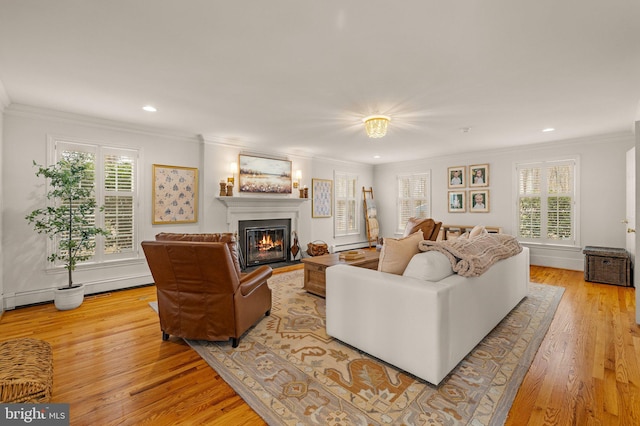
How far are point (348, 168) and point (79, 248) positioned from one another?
237 inches

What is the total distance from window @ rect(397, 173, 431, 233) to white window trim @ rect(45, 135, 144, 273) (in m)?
6.29

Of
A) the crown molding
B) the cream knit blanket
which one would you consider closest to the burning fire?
the crown molding

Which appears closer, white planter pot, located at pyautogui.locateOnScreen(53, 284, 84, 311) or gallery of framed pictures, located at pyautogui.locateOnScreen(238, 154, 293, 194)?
white planter pot, located at pyautogui.locateOnScreen(53, 284, 84, 311)

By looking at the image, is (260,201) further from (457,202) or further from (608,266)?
(608,266)

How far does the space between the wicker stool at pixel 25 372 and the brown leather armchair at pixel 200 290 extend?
0.91 m

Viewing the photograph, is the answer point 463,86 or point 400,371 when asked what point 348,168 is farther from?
point 400,371

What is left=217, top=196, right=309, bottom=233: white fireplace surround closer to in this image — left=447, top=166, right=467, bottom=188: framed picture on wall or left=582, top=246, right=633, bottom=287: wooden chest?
left=447, top=166, right=467, bottom=188: framed picture on wall

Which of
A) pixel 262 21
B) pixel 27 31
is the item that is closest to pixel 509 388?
pixel 262 21

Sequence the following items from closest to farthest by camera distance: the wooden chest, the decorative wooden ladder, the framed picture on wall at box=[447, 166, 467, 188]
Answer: the wooden chest, the framed picture on wall at box=[447, 166, 467, 188], the decorative wooden ladder

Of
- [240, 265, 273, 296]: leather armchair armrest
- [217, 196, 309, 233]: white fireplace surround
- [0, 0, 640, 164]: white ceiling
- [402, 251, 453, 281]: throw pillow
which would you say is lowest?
[240, 265, 273, 296]: leather armchair armrest

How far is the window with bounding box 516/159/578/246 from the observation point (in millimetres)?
5570

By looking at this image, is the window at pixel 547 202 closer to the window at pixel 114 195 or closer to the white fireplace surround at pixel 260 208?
the white fireplace surround at pixel 260 208

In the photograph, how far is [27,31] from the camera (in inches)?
82.0

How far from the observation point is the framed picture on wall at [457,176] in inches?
271
